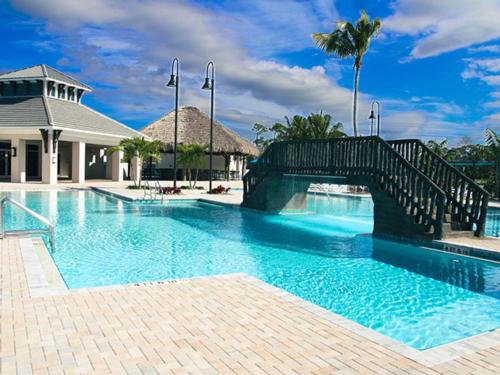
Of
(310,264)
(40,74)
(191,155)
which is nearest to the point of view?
(310,264)

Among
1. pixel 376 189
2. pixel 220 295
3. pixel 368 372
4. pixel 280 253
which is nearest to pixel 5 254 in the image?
pixel 220 295

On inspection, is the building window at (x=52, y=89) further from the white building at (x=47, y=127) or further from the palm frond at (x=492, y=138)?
the palm frond at (x=492, y=138)

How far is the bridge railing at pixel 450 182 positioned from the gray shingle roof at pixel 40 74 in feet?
85.2

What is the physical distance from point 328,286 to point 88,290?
11.7 ft

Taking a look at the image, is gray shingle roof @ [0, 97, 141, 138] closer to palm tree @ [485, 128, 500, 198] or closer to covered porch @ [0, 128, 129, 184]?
covered porch @ [0, 128, 129, 184]

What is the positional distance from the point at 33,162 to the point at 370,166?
2720 cm

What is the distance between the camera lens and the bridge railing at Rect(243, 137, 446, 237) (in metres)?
10.2

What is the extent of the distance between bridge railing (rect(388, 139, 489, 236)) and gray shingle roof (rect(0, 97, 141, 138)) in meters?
21.2

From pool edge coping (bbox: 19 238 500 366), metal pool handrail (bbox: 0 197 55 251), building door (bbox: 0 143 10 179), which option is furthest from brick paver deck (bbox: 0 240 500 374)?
building door (bbox: 0 143 10 179)

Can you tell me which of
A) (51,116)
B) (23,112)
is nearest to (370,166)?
(51,116)

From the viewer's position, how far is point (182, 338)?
3.90 metres

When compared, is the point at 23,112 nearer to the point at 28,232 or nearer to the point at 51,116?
the point at 51,116

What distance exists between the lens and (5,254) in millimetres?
7141

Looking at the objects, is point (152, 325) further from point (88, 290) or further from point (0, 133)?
point (0, 133)
